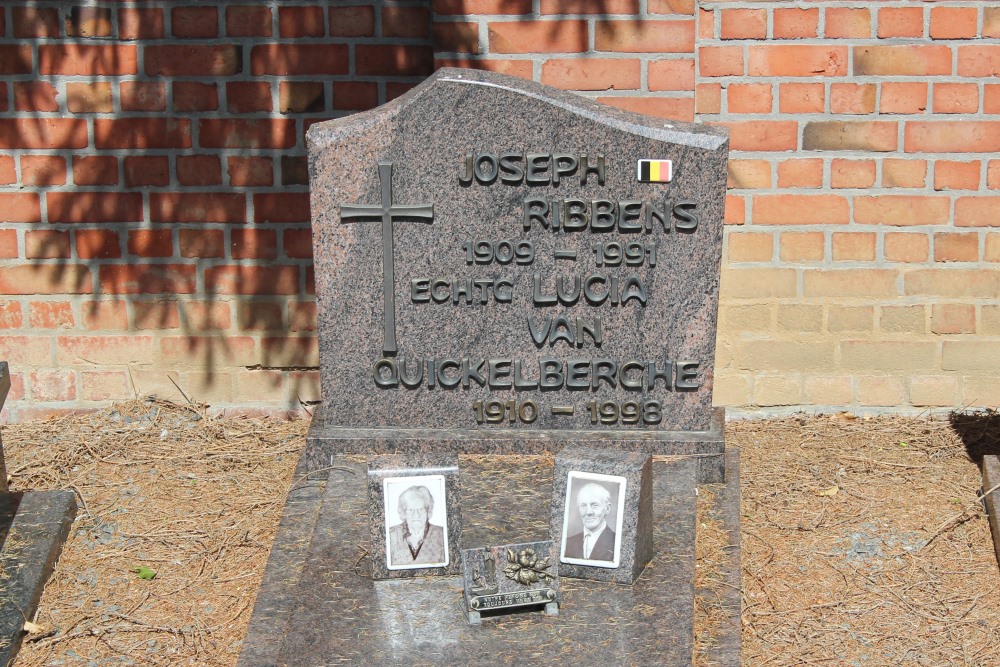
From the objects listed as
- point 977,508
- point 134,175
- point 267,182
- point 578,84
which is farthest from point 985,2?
point 134,175

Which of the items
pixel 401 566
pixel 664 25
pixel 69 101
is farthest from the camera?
pixel 69 101

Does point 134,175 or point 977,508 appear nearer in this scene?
point 977,508

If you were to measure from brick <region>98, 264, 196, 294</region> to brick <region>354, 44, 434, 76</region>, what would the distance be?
0.96 m

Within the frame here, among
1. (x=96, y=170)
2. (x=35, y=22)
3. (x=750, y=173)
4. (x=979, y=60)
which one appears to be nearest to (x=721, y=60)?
(x=750, y=173)

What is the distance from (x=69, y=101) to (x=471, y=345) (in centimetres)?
177

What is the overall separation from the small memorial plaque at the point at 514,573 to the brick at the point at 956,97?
2.33 m

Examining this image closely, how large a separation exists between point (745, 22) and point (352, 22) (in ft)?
4.39

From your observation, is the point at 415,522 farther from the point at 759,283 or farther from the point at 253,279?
the point at 759,283

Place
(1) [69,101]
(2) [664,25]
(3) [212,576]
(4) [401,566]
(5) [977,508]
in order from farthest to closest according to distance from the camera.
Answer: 1. (1) [69,101]
2. (2) [664,25]
3. (5) [977,508]
4. (3) [212,576]
5. (4) [401,566]

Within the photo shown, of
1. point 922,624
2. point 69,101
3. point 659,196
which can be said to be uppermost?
point 69,101

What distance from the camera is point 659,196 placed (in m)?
3.62

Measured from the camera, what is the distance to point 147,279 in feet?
14.8

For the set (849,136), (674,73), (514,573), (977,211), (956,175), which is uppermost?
(674,73)

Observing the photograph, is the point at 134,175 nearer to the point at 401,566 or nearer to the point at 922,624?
the point at 401,566
